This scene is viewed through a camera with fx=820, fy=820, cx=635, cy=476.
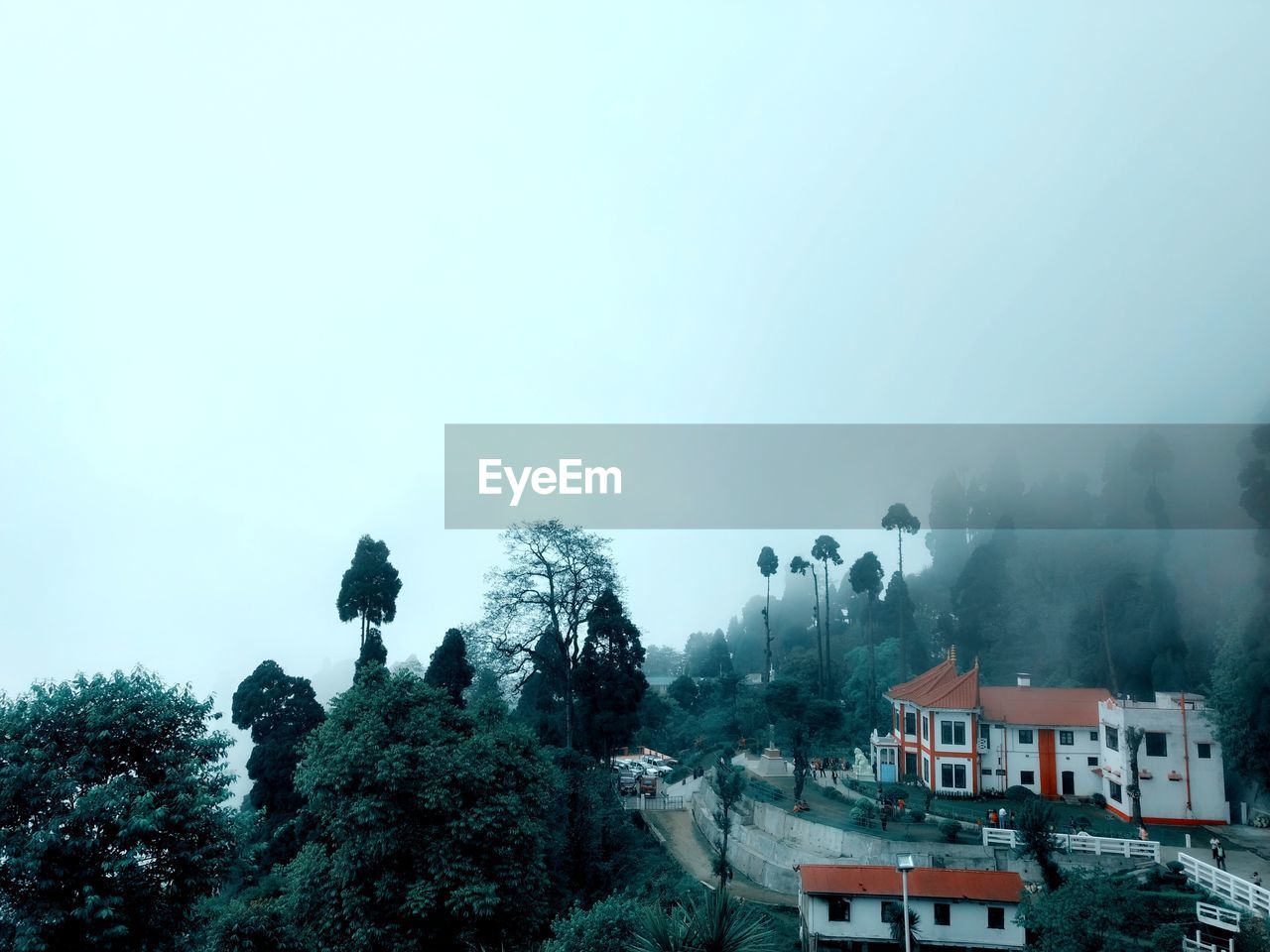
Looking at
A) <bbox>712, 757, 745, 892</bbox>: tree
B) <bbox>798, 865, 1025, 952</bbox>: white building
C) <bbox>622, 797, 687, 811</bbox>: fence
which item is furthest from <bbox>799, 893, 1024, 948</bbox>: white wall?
<bbox>622, 797, 687, 811</bbox>: fence

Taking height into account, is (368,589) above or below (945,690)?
above

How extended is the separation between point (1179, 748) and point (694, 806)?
66.4 ft

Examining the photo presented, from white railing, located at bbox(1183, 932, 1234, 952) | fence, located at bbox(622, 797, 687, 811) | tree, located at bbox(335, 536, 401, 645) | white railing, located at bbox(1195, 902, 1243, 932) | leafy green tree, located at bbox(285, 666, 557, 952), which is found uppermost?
tree, located at bbox(335, 536, 401, 645)

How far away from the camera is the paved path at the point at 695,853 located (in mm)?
26609

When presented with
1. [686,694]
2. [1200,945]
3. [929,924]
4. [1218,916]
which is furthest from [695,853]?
[686,694]

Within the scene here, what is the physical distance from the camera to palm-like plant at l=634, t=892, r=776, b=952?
1153 cm

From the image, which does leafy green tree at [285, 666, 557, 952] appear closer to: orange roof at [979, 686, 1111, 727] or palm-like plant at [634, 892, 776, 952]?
palm-like plant at [634, 892, 776, 952]

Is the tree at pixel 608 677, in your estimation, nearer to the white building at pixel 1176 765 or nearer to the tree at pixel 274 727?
the tree at pixel 274 727

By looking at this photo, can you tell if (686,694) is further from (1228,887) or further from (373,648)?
(1228,887)

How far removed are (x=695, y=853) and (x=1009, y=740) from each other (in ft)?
43.0

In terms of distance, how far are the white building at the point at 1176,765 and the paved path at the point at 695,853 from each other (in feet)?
40.1

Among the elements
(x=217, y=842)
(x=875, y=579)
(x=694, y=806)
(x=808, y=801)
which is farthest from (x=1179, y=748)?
(x=875, y=579)

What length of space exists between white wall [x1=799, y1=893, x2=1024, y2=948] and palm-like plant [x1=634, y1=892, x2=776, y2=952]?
430 inches

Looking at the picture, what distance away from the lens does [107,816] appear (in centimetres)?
1186
